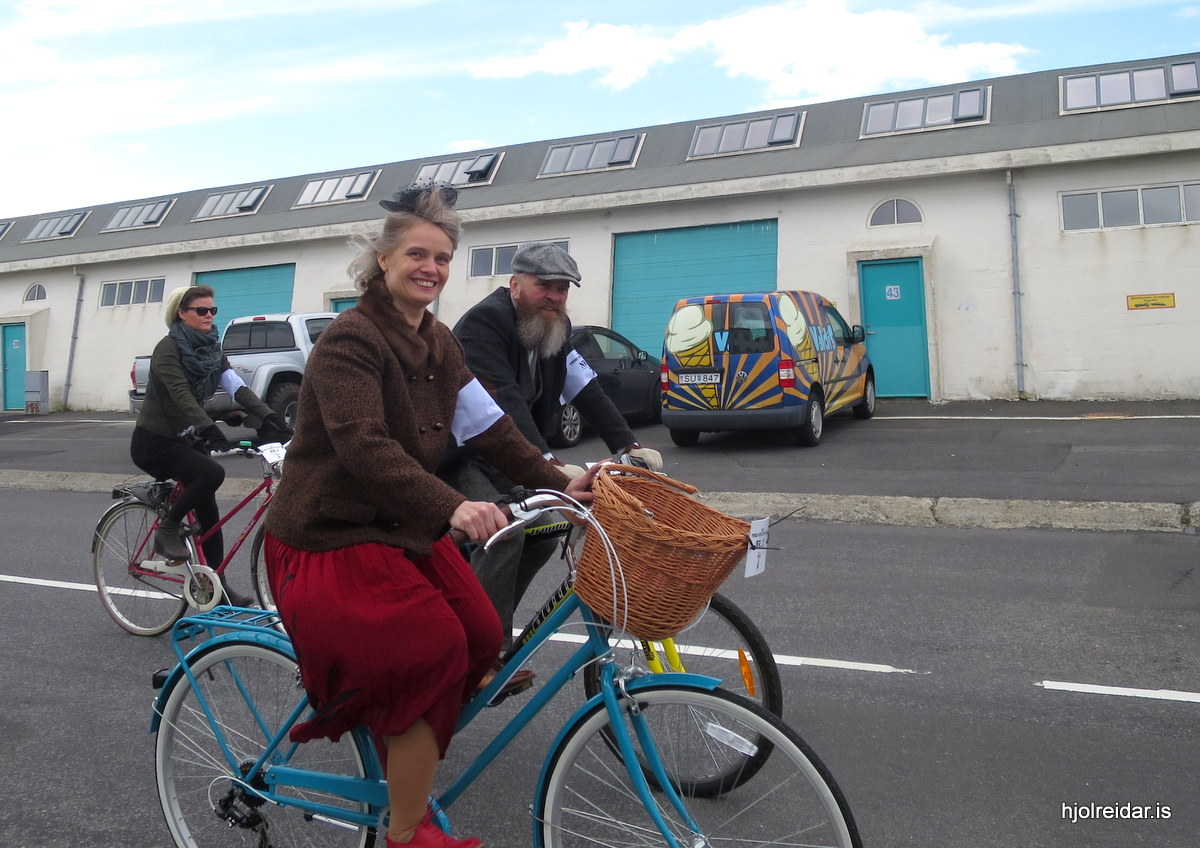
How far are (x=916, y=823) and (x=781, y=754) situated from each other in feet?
3.80

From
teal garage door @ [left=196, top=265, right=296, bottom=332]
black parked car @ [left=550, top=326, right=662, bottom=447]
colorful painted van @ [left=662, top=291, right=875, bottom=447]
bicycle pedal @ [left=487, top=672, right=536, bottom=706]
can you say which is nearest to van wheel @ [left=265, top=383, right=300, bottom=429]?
black parked car @ [left=550, top=326, right=662, bottom=447]

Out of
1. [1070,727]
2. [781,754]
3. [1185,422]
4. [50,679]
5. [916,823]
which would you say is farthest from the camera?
[1185,422]

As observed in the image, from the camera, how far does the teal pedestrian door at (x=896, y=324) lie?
56.0ft

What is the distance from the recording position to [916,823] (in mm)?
3166

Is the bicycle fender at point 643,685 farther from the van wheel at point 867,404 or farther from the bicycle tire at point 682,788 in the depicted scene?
the van wheel at point 867,404

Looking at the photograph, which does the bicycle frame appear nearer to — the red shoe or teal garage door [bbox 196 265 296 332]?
the red shoe

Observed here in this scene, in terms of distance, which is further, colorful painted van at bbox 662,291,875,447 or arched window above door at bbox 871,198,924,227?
arched window above door at bbox 871,198,924,227

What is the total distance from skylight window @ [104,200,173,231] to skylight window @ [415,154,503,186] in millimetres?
9479

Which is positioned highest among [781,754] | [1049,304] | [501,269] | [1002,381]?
[501,269]

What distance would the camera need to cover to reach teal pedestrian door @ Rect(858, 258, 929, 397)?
17.1 metres

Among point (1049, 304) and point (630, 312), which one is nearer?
point (1049, 304)

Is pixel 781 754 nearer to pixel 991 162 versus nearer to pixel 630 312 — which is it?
pixel 991 162

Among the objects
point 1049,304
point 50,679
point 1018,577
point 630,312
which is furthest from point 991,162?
point 50,679

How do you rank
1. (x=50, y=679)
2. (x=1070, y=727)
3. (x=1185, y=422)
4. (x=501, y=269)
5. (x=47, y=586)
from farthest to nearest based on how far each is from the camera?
1. (x=501, y=269)
2. (x=1185, y=422)
3. (x=47, y=586)
4. (x=50, y=679)
5. (x=1070, y=727)
